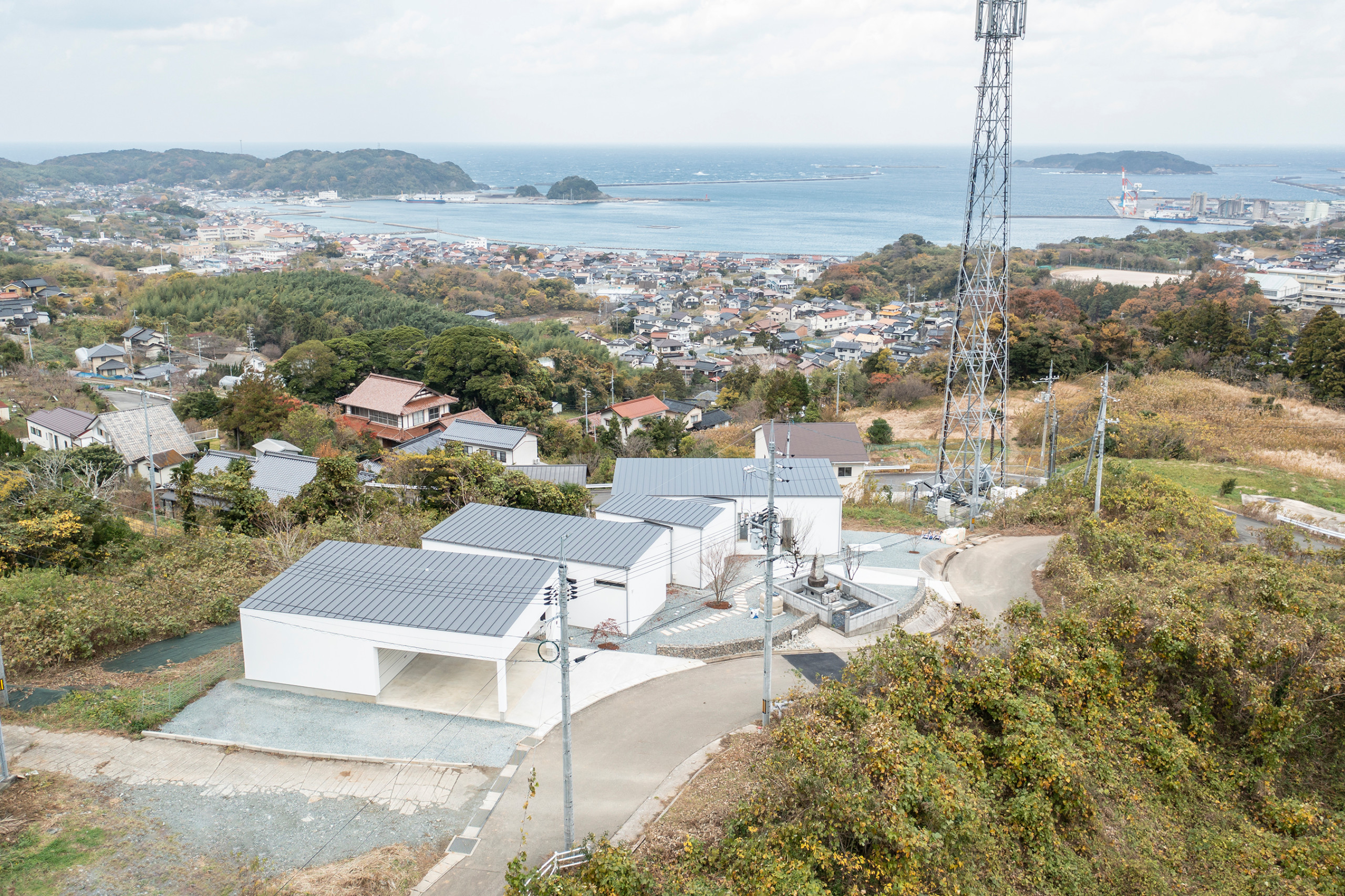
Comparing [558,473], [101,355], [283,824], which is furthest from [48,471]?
[101,355]

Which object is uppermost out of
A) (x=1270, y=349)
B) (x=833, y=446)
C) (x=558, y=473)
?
(x=1270, y=349)

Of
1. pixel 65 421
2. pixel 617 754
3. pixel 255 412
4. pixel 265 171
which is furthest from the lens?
pixel 265 171

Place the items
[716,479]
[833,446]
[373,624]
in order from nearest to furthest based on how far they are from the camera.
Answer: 1. [373,624]
2. [716,479]
3. [833,446]

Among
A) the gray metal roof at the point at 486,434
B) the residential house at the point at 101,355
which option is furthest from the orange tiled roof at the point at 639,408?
the residential house at the point at 101,355

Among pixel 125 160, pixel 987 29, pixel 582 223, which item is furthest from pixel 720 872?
pixel 125 160

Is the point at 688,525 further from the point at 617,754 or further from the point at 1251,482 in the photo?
the point at 1251,482

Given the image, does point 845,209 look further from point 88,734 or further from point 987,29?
point 88,734
